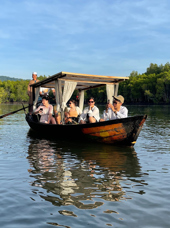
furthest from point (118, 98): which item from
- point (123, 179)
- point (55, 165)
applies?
point (123, 179)

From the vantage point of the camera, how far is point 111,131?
1019 centimetres

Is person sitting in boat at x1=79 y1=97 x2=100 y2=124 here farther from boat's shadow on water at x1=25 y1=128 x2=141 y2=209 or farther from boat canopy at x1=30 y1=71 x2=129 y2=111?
boat canopy at x1=30 y1=71 x2=129 y2=111

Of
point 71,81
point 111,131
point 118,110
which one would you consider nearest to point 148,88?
point 71,81

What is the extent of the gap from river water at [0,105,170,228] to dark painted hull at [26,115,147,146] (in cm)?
87

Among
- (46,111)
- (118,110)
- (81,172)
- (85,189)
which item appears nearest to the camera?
(85,189)

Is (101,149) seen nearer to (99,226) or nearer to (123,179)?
(123,179)

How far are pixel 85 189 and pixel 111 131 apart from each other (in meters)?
4.88

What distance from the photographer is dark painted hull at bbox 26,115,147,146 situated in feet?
32.2

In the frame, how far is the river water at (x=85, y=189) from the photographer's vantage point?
4078mm

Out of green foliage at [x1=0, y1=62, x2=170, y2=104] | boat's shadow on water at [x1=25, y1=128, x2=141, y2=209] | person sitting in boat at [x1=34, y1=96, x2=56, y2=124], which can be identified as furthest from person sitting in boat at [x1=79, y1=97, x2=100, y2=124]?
green foliage at [x1=0, y1=62, x2=170, y2=104]

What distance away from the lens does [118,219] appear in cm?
407

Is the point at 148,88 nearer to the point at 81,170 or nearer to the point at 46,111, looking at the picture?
the point at 46,111

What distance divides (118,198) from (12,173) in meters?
2.89

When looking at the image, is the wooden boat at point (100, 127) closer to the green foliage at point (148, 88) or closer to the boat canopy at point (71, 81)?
the boat canopy at point (71, 81)
